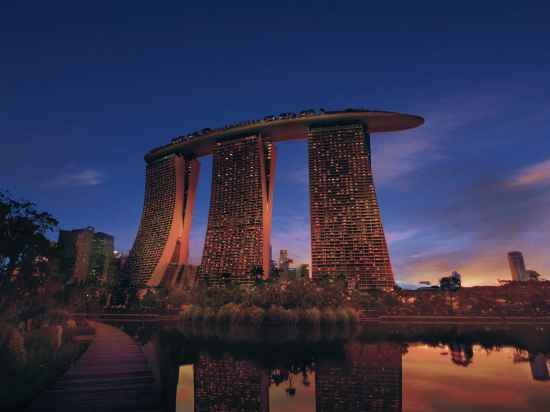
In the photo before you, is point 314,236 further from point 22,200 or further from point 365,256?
point 22,200

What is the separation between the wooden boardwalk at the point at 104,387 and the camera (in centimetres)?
1550

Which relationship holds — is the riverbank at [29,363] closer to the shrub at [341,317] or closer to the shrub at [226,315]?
the shrub at [226,315]

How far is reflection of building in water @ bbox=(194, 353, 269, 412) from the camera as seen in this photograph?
65.6 ft

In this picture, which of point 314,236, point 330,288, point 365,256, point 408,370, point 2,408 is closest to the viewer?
point 2,408

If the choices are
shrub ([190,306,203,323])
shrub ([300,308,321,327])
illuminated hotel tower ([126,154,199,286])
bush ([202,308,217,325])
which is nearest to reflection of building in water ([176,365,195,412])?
shrub ([300,308,321,327])

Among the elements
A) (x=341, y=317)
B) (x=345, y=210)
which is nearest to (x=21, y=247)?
(x=341, y=317)

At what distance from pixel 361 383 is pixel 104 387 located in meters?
14.8

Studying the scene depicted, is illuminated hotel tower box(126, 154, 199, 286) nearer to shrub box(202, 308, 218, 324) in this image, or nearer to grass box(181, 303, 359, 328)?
shrub box(202, 308, 218, 324)

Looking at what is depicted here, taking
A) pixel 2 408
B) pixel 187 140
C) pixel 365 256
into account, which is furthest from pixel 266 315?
pixel 187 140

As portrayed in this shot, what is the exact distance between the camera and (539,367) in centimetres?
2939

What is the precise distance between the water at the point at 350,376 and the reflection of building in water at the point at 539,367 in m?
0.07

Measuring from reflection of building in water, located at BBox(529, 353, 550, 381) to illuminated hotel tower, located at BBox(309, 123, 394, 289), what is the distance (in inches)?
3698

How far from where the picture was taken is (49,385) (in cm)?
1836

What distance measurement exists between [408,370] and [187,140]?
15770cm
